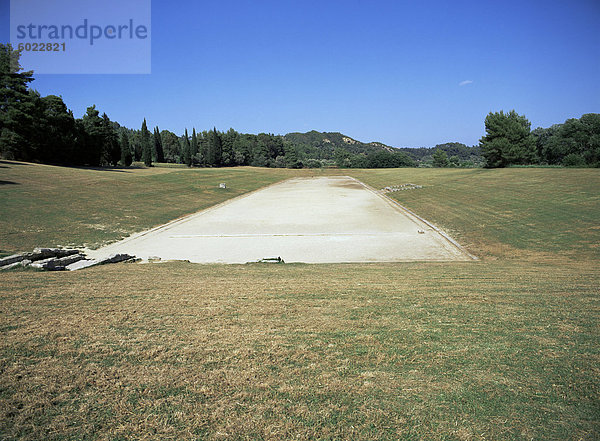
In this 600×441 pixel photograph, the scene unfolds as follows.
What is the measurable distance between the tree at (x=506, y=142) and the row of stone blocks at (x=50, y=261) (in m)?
82.3

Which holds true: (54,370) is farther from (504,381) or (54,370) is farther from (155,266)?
(155,266)

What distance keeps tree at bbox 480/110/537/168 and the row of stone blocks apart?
270ft

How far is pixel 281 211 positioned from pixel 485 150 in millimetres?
65207

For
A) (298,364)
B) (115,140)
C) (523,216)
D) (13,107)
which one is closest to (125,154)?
(115,140)

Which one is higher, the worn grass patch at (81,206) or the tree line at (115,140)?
the tree line at (115,140)

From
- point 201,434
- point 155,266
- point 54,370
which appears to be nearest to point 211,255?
→ point 155,266

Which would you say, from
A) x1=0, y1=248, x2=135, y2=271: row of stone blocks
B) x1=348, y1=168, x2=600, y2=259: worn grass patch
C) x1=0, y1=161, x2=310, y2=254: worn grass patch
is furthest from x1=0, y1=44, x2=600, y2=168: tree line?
x1=0, y1=248, x2=135, y2=271: row of stone blocks

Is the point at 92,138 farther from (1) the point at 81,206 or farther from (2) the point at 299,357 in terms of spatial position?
(2) the point at 299,357

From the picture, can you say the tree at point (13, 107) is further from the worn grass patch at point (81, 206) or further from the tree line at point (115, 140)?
the worn grass patch at point (81, 206)

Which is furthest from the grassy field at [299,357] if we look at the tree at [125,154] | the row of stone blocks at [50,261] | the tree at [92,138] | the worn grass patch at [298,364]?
the tree at [125,154]

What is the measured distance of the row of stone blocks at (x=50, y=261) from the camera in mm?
12484

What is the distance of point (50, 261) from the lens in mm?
12781

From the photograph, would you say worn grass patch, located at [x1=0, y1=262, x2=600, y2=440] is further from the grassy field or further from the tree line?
the tree line

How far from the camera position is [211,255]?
18281mm
